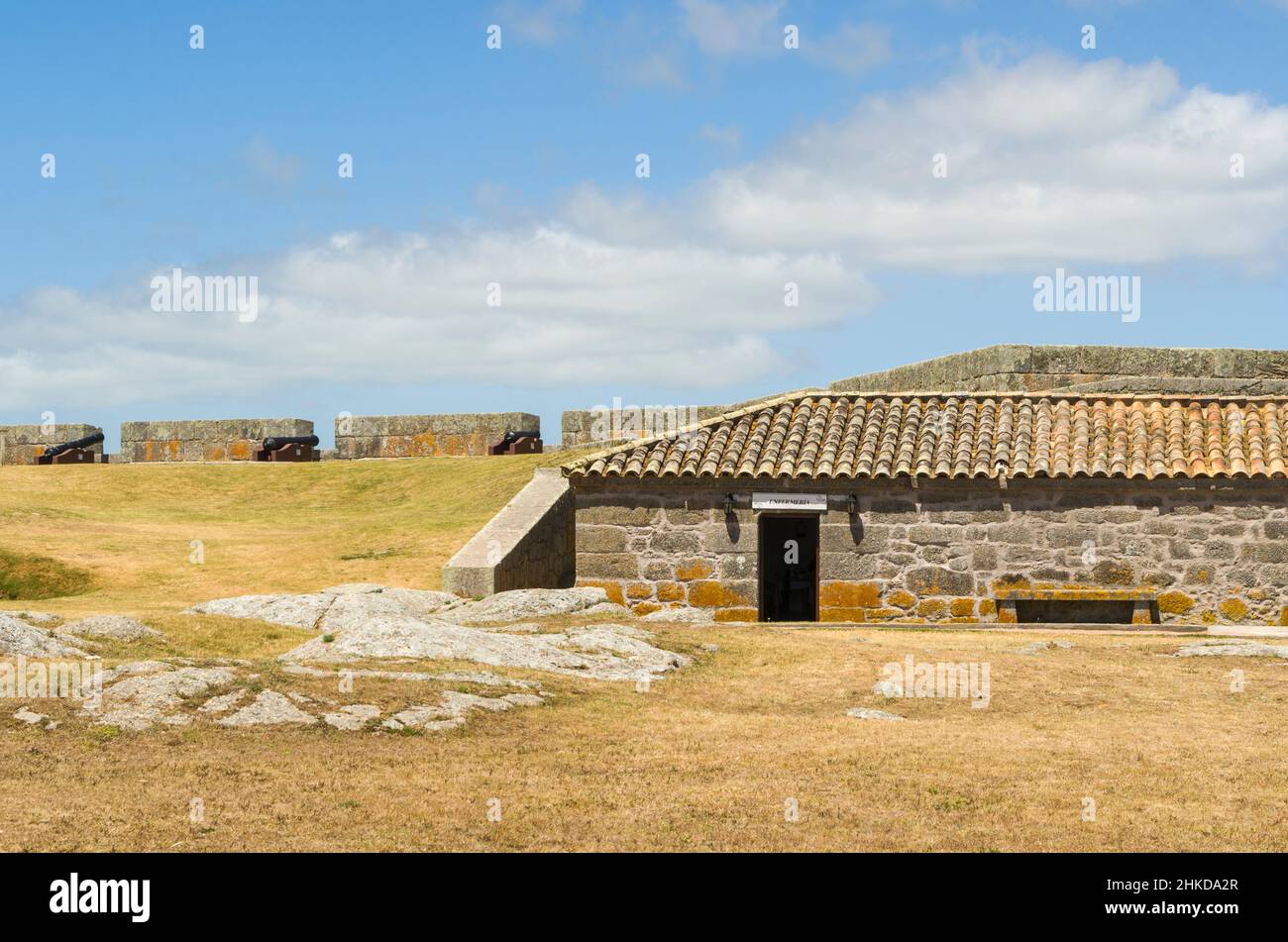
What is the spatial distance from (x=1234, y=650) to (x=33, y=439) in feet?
102

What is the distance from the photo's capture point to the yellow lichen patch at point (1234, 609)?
21.6 metres

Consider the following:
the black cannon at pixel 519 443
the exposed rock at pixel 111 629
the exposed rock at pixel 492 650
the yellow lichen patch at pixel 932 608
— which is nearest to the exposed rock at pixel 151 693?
the exposed rock at pixel 492 650

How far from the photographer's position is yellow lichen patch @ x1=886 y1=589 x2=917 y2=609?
21734 millimetres

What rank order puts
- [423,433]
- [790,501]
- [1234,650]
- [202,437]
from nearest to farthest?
[1234,650]
[790,501]
[423,433]
[202,437]

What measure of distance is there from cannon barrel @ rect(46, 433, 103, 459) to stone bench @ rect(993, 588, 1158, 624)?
25.6 metres

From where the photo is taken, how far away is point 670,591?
22.1m

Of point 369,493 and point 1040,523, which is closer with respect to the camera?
point 1040,523

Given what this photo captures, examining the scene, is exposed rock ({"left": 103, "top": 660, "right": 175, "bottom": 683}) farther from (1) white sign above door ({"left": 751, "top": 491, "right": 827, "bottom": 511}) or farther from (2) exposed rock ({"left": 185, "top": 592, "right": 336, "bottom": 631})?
(1) white sign above door ({"left": 751, "top": 491, "right": 827, "bottom": 511})

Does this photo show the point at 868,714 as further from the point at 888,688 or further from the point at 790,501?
the point at 790,501

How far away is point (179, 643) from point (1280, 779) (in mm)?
10901

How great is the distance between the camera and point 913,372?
95.5 feet

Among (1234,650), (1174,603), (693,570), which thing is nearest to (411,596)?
(693,570)

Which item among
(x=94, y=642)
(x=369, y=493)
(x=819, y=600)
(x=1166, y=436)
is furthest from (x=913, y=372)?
(x=94, y=642)
